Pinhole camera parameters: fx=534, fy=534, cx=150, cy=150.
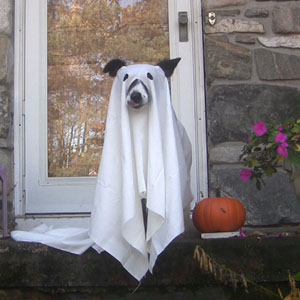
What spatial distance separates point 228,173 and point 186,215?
2.20 feet

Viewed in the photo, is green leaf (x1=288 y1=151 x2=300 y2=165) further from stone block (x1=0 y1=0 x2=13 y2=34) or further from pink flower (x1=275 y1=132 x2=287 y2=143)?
stone block (x1=0 y1=0 x2=13 y2=34)

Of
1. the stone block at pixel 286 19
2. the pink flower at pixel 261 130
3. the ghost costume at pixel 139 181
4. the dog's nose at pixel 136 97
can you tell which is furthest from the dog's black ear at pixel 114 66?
the stone block at pixel 286 19

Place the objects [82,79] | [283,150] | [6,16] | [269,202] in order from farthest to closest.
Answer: [82,79]
[6,16]
[269,202]
[283,150]

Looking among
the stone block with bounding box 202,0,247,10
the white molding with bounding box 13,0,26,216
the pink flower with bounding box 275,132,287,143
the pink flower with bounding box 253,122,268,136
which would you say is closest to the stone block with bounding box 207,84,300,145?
the stone block with bounding box 202,0,247,10

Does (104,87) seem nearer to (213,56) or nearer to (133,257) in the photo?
(213,56)

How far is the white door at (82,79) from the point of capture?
3.69m

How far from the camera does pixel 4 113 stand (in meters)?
3.57

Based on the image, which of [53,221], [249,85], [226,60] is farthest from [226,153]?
[53,221]

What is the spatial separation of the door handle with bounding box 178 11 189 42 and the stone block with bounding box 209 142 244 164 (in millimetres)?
817

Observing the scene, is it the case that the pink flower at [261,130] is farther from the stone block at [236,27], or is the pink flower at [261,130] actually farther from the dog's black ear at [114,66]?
the stone block at [236,27]

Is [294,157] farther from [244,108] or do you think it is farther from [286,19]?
[286,19]

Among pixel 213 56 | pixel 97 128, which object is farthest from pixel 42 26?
pixel 213 56

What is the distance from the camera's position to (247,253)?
2.57 meters

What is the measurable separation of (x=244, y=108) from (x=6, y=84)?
161cm
